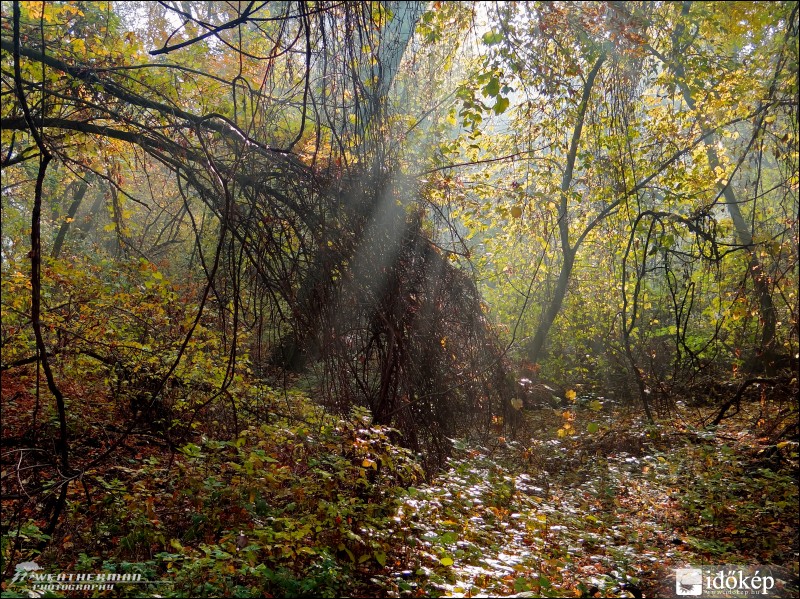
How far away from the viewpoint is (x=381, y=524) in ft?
11.7

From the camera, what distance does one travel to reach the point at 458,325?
4.60 meters

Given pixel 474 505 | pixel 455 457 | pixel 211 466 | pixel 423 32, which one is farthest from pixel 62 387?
pixel 423 32

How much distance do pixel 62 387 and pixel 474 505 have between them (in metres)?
4.84

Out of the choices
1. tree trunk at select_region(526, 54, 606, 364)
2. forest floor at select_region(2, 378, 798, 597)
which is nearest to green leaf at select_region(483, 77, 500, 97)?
forest floor at select_region(2, 378, 798, 597)

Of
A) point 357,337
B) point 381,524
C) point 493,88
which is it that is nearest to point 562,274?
point 493,88

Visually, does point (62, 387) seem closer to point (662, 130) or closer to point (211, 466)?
point (211, 466)

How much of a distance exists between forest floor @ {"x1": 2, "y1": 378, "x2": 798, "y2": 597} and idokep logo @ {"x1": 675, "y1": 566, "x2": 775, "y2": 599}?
9cm

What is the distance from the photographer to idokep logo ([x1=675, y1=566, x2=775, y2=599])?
3488mm

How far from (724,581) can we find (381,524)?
2.12 m

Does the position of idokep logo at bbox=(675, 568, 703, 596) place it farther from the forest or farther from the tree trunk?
the tree trunk

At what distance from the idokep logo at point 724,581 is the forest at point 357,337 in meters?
0.03

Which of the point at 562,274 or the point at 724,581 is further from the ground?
the point at 562,274

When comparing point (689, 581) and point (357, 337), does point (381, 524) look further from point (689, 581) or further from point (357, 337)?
point (689, 581)

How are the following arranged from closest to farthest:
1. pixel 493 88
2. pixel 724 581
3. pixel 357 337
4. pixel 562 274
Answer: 1. pixel 724 581
2. pixel 493 88
3. pixel 357 337
4. pixel 562 274
